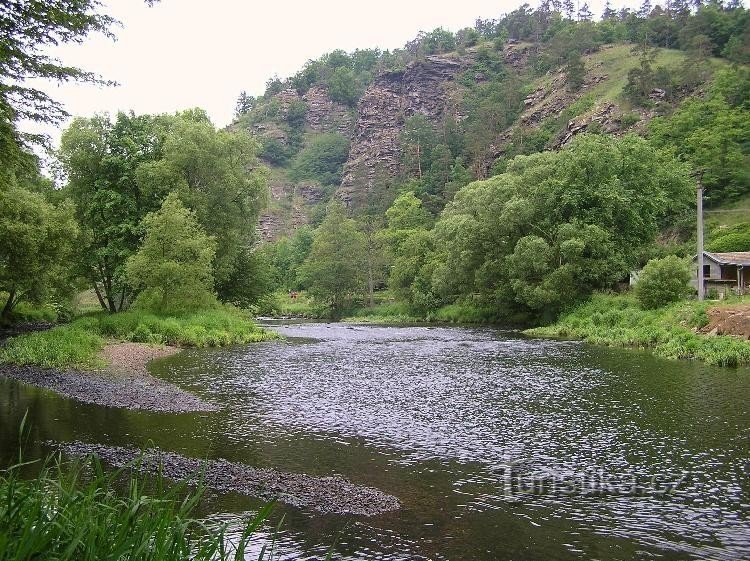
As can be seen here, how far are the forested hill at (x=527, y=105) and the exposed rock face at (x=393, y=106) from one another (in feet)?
1.39

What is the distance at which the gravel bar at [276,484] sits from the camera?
10.4m

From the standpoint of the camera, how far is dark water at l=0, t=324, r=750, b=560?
29.9 feet

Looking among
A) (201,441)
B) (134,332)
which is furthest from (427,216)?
(201,441)

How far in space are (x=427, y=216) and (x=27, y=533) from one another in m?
94.6

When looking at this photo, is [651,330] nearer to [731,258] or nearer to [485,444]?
[731,258]

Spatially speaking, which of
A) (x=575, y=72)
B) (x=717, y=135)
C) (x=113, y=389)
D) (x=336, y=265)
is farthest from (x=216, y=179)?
(x=575, y=72)

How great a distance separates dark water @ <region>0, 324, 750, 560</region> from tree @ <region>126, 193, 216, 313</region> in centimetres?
1454

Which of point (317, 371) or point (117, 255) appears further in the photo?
point (117, 255)

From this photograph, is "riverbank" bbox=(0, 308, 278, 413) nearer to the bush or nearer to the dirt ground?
the dirt ground

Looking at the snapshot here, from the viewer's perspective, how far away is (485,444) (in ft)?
47.5

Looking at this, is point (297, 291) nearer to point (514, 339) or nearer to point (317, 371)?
point (514, 339)

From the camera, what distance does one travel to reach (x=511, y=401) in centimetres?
1955

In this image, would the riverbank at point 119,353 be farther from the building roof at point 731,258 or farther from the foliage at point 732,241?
the foliage at point 732,241

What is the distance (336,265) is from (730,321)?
57712mm
